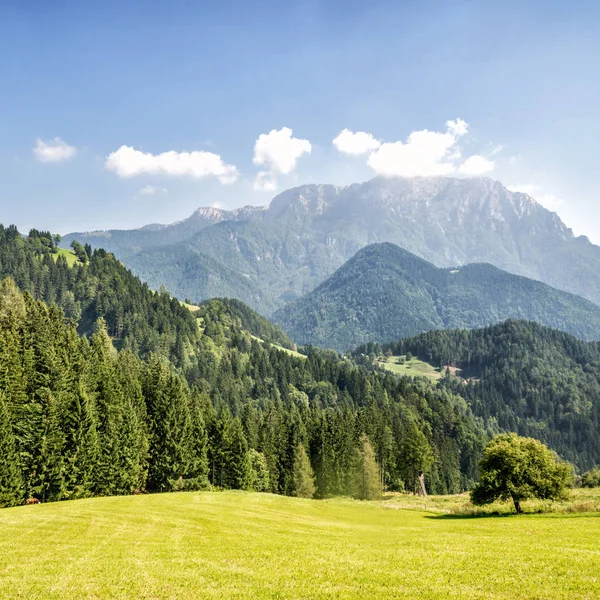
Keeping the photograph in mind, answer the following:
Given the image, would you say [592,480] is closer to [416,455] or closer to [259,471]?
[416,455]

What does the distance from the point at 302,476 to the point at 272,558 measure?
256 feet

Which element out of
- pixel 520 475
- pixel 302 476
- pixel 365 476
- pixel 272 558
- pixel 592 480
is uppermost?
pixel 272 558

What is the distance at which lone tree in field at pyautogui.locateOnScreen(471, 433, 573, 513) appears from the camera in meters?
59.6

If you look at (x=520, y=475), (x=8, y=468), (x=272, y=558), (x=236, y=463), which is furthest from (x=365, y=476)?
(x=272, y=558)

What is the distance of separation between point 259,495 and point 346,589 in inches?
2059

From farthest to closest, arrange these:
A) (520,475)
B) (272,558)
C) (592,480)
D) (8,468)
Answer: (592,480) < (520,475) < (8,468) < (272,558)

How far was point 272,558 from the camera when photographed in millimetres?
28438

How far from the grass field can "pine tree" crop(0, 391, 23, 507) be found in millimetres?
15656

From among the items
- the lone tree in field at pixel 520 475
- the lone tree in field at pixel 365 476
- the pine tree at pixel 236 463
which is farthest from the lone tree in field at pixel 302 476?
the lone tree in field at pixel 520 475

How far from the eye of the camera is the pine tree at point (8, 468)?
188 ft

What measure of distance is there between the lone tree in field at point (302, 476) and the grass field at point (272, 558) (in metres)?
57.8

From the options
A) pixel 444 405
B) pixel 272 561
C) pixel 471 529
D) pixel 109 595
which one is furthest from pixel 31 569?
pixel 444 405

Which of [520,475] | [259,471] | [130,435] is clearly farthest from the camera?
[259,471]

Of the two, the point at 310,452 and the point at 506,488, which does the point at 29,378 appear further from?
the point at 506,488
